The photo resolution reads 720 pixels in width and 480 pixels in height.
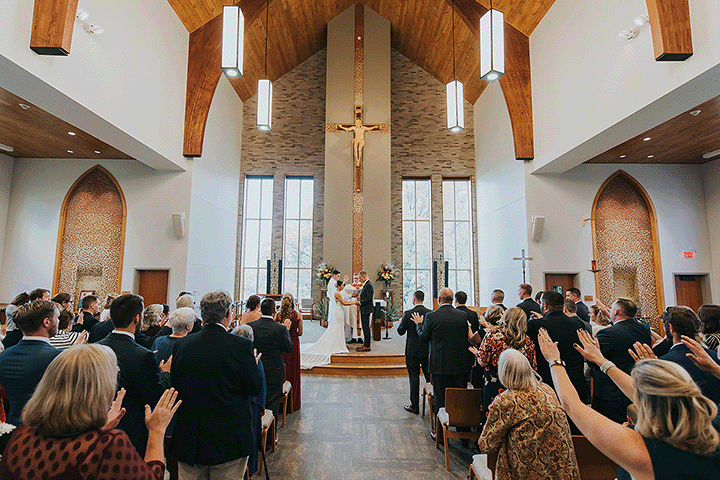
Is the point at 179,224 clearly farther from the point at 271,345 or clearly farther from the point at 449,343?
the point at 449,343

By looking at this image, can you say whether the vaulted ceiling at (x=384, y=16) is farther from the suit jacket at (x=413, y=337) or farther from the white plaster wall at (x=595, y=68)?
the suit jacket at (x=413, y=337)

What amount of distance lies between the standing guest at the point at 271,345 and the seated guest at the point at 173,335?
753mm

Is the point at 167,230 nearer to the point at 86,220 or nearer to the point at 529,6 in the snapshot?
the point at 86,220

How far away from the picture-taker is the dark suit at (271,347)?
131 inches

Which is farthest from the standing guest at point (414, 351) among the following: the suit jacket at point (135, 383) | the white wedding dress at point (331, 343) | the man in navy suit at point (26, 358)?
the man in navy suit at point (26, 358)

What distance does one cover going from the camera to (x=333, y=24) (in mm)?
11344

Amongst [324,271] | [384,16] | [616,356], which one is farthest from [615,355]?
[384,16]

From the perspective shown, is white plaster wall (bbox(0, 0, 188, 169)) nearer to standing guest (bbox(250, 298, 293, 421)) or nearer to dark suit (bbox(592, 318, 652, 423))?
standing guest (bbox(250, 298, 293, 421))

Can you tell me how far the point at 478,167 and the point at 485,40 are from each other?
20.7ft

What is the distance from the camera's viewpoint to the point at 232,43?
591 centimetres

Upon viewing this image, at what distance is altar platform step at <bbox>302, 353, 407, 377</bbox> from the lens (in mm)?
6141

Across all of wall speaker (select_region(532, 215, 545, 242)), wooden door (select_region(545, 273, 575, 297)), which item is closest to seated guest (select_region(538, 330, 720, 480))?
wall speaker (select_region(532, 215, 545, 242))

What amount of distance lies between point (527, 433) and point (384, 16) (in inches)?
477

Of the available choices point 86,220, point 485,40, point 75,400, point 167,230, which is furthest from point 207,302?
point 86,220
